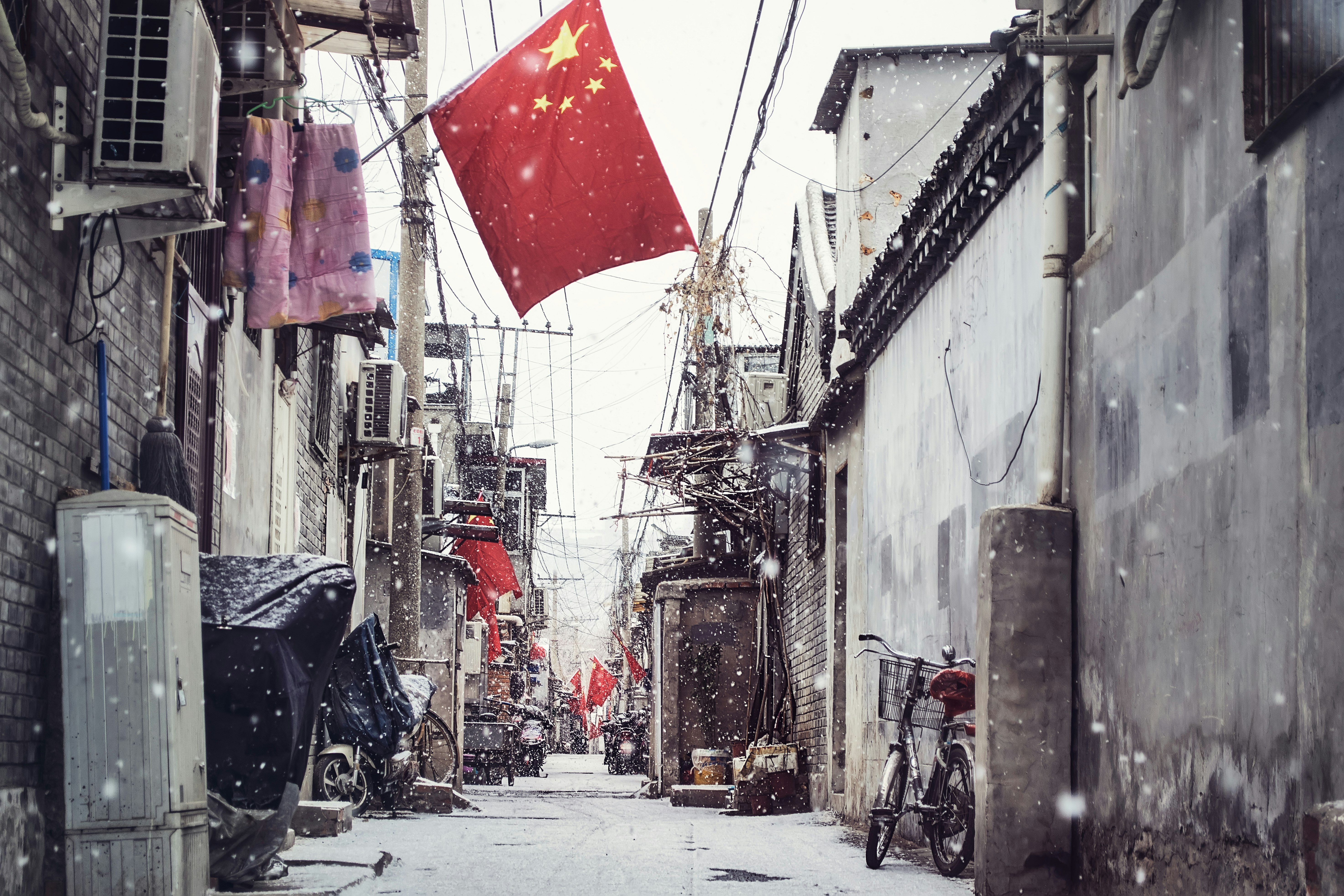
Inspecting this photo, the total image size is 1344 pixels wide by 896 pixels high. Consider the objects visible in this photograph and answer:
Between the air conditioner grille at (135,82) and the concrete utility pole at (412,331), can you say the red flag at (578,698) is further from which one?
the air conditioner grille at (135,82)

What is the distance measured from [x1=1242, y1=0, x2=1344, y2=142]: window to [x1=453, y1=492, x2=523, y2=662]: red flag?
26945 millimetres

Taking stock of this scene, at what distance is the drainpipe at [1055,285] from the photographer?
775 centimetres

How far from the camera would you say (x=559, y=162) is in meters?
9.27

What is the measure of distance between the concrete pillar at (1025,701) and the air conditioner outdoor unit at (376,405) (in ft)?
36.6

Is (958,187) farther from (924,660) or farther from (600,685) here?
(600,685)

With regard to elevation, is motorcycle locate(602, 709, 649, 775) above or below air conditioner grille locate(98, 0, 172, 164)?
below

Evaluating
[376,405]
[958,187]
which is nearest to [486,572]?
[376,405]

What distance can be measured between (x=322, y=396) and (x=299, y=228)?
7.92 meters

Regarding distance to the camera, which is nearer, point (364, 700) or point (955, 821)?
point (955, 821)

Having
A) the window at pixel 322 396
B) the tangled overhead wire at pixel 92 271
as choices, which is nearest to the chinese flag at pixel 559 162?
the tangled overhead wire at pixel 92 271

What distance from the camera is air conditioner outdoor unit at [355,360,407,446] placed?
17500 mm

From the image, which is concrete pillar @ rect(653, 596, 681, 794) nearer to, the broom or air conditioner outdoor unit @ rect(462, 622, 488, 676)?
air conditioner outdoor unit @ rect(462, 622, 488, 676)

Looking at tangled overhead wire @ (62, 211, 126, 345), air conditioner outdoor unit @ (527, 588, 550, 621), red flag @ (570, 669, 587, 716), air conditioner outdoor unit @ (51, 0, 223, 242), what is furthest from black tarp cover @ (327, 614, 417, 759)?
red flag @ (570, 669, 587, 716)

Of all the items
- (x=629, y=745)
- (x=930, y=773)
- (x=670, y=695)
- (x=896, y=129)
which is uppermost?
(x=896, y=129)
